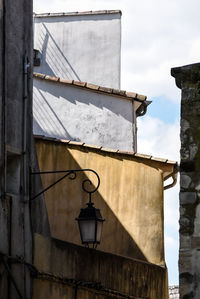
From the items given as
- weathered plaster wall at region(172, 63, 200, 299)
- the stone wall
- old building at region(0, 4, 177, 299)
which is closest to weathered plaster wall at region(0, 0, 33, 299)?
old building at region(0, 4, 177, 299)

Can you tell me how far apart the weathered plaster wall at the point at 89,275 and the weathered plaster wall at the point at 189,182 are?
6.02 metres

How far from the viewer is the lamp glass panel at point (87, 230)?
1315cm

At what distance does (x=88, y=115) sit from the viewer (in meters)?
20.5

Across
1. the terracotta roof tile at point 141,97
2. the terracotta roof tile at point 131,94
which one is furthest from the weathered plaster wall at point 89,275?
the terracotta roof tile at point 131,94

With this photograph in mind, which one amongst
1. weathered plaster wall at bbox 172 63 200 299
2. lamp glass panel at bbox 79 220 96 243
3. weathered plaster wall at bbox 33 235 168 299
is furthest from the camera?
weathered plaster wall at bbox 33 235 168 299

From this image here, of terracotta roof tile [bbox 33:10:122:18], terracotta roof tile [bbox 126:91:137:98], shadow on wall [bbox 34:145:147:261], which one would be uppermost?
terracotta roof tile [bbox 33:10:122:18]

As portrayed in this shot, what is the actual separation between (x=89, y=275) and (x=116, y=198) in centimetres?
261

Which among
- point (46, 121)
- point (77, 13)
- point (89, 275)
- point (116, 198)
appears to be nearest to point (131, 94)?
point (46, 121)

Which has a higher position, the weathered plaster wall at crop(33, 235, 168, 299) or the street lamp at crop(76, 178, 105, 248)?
the street lamp at crop(76, 178, 105, 248)

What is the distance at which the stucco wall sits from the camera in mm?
20438

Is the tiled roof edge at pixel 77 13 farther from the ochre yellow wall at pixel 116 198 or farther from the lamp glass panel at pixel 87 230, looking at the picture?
the lamp glass panel at pixel 87 230

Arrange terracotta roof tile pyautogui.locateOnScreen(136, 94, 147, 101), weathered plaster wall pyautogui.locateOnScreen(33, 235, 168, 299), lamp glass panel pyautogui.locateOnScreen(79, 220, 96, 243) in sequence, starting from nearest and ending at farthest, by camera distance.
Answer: lamp glass panel pyautogui.locateOnScreen(79, 220, 96, 243)
weathered plaster wall pyautogui.locateOnScreen(33, 235, 168, 299)
terracotta roof tile pyautogui.locateOnScreen(136, 94, 147, 101)

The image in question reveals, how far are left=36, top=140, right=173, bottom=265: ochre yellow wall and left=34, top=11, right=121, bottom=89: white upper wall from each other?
6907 millimetres

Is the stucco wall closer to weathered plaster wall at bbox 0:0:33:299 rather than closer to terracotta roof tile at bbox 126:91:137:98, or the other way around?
terracotta roof tile at bbox 126:91:137:98
